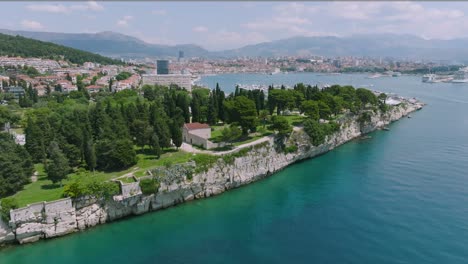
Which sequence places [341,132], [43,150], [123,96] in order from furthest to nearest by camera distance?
[123,96]
[341,132]
[43,150]

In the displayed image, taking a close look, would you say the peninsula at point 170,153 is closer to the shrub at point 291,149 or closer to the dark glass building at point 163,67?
the shrub at point 291,149

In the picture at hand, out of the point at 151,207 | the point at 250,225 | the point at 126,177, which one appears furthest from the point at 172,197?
the point at 250,225

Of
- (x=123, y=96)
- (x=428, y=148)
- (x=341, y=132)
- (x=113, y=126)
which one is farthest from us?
(x=123, y=96)

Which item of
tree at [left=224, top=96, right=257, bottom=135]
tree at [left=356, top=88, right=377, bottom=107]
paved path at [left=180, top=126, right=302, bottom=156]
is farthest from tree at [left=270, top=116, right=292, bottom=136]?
tree at [left=356, top=88, right=377, bottom=107]

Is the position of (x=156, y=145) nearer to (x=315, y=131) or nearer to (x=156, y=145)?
(x=156, y=145)

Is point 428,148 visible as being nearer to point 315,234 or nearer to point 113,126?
point 315,234

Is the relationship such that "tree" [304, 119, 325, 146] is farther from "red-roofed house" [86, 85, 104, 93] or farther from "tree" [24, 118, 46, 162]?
"red-roofed house" [86, 85, 104, 93]
